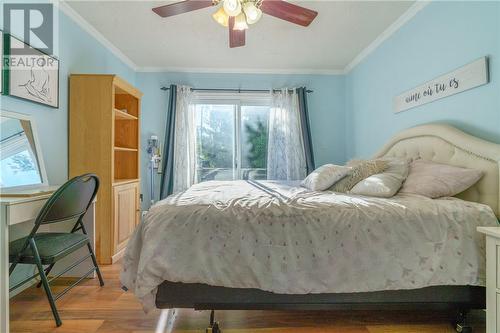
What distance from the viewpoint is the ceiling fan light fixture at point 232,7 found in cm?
170

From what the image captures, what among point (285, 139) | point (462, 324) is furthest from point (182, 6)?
point (462, 324)

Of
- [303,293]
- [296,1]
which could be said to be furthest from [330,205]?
[296,1]

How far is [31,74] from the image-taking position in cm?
208

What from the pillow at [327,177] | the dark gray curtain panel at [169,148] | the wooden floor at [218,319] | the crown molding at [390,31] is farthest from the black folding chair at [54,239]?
the crown molding at [390,31]

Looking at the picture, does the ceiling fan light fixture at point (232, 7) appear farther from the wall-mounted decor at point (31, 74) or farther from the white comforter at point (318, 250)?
the wall-mounted decor at point (31, 74)

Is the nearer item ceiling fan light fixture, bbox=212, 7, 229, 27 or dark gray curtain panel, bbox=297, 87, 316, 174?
ceiling fan light fixture, bbox=212, 7, 229, 27

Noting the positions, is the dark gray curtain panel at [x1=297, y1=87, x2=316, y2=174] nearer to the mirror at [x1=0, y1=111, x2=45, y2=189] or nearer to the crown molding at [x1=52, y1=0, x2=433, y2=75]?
the crown molding at [x1=52, y1=0, x2=433, y2=75]

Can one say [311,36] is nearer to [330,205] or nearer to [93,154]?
[330,205]

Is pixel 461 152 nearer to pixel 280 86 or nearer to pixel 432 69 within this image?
pixel 432 69

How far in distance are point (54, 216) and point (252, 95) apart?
3071mm

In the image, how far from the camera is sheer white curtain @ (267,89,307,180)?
157 inches

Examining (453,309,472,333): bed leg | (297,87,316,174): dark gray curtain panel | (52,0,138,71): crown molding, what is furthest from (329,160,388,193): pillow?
(52,0,138,71): crown molding

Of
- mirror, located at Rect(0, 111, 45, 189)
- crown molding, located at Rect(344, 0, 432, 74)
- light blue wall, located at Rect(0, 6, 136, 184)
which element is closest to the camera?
mirror, located at Rect(0, 111, 45, 189)

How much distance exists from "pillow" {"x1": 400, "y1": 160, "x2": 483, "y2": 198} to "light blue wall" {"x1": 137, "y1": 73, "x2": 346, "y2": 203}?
2.39 meters
